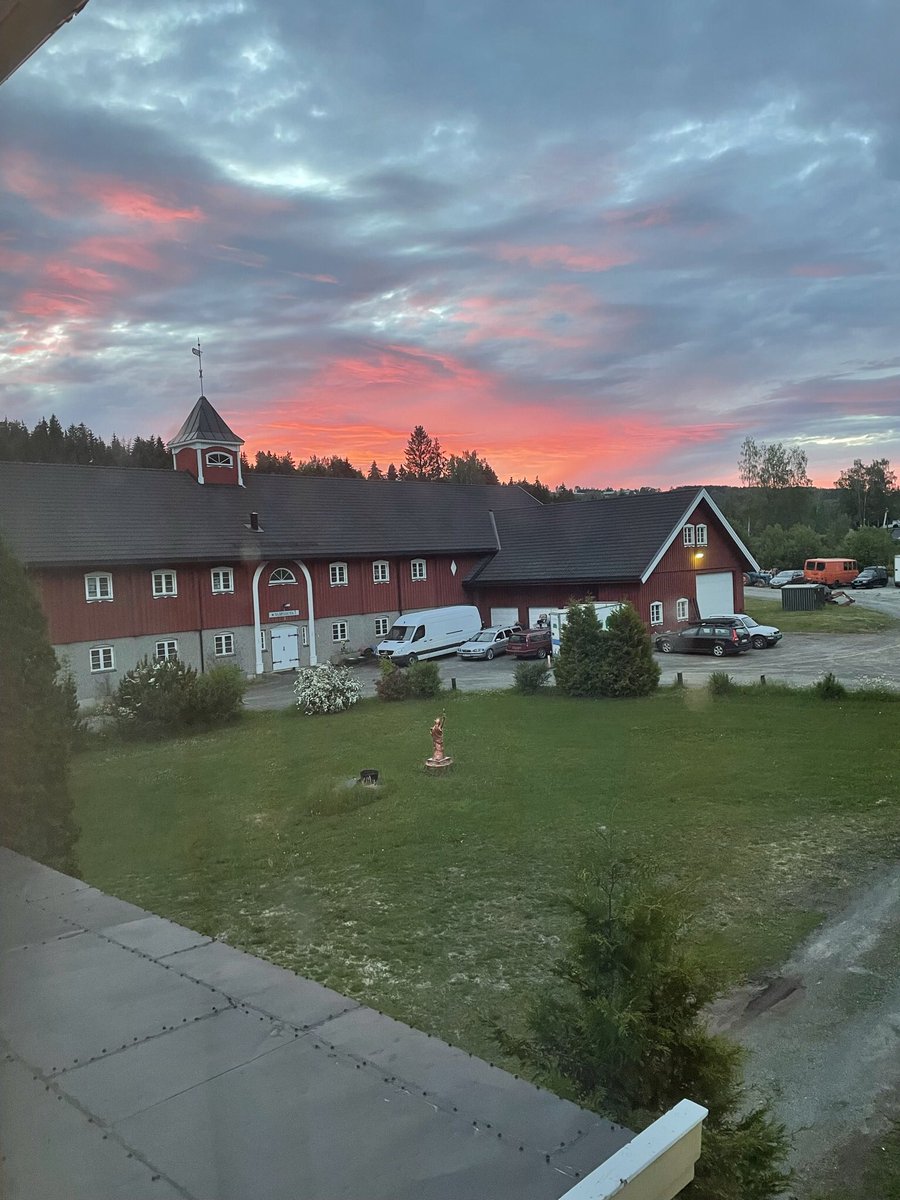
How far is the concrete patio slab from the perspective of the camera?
993 millimetres

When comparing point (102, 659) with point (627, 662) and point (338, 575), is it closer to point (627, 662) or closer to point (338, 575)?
point (338, 575)

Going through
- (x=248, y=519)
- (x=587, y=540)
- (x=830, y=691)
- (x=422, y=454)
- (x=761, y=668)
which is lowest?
(x=761, y=668)

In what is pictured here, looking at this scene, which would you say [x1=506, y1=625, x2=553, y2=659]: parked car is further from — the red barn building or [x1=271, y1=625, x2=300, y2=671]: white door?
[x1=271, y1=625, x2=300, y2=671]: white door

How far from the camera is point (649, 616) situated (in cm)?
1981

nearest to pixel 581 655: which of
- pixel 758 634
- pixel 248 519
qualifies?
pixel 758 634

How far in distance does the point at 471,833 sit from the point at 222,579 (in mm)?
12642

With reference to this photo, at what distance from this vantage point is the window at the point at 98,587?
49.3ft

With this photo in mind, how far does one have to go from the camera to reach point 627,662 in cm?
1273

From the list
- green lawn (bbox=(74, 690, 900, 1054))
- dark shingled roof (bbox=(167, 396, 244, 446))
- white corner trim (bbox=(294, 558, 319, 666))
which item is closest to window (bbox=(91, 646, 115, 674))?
green lawn (bbox=(74, 690, 900, 1054))

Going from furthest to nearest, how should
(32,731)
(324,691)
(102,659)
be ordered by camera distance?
(102,659), (324,691), (32,731)

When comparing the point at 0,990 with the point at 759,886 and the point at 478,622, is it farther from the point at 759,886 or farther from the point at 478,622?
the point at 478,622

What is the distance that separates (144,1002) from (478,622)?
780 inches

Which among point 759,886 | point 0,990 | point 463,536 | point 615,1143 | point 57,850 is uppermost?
point 463,536

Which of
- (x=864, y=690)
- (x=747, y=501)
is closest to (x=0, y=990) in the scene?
(x=864, y=690)
